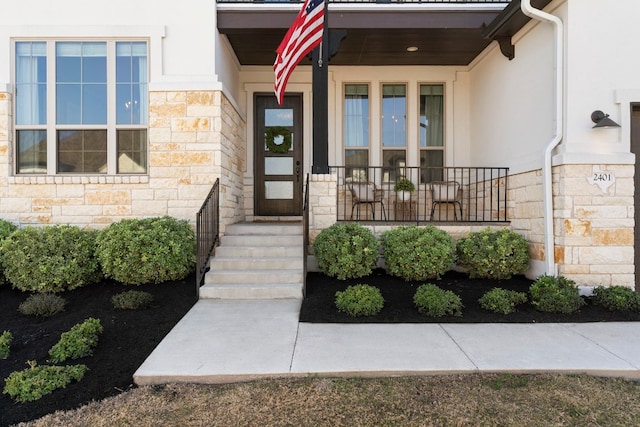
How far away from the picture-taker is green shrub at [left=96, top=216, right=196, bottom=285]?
5.07 m

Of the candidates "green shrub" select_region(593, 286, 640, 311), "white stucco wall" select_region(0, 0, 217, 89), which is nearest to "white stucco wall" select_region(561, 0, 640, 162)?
"green shrub" select_region(593, 286, 640, 311)

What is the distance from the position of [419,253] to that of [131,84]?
499 centimetres

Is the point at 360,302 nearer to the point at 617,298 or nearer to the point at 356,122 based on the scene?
the point at 617,298

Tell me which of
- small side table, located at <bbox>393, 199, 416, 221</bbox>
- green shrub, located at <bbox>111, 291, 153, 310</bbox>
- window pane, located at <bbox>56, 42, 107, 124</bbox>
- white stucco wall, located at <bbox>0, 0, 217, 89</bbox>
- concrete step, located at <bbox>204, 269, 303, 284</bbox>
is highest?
white stucco wall, located at <bbox>0, 0, 217, 89</bbox>

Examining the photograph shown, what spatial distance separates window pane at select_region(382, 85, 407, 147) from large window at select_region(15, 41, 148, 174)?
4388mm

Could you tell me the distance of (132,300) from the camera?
4.62 m

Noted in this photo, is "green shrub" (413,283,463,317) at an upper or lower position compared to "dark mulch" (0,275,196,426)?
upper

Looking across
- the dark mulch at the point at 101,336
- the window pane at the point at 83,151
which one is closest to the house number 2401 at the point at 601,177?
the dark mulch at the point at 101,336

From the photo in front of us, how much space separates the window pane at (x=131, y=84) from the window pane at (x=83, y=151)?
45 centimetres

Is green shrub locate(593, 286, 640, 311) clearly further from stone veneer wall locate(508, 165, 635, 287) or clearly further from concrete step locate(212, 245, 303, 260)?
concrete step locate(212, 245, 303, 260)

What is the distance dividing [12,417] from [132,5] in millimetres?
5693

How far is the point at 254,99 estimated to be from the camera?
314 inches

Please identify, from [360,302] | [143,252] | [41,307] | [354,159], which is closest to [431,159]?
[354,159]

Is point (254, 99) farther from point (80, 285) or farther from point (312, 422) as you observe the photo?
point (312, 422)
